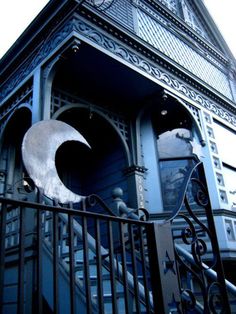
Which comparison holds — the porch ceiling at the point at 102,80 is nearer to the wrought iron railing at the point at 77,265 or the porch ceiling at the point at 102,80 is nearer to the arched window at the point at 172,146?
the arched window at the point at 172,146

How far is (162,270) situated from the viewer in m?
1.64

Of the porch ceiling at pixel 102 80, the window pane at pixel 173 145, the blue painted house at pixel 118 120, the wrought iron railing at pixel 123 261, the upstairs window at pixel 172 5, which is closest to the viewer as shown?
the wrought iron railing at pixel 123 261

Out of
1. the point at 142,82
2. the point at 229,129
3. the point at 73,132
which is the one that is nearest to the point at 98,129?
the point at 142,82

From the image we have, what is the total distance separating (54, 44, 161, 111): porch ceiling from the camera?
529 centimetres

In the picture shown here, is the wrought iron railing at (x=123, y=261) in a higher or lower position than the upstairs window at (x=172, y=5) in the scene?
lower

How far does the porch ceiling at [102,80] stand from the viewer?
5289 mm

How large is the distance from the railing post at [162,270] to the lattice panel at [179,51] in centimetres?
570

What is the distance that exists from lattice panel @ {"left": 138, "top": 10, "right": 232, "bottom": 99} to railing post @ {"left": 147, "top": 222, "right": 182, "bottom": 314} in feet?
18.7

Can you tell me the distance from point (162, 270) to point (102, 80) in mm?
Result: 4887

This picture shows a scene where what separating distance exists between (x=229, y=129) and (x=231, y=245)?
11.8ft

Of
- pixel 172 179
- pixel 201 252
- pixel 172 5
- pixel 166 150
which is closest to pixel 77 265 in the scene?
pixel 201 252

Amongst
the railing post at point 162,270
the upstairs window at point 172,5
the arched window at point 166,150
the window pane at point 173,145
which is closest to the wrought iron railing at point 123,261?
the railing post at point 162,270

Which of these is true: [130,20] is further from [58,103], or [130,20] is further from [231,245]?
[231,245]

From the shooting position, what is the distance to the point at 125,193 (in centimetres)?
638
